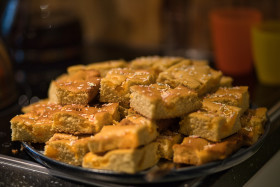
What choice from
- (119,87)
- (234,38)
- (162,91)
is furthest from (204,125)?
(234,38)

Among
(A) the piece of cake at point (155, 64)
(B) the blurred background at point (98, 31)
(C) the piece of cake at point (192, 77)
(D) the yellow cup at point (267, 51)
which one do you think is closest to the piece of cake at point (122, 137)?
(C) the piece of cake at point (192, 77)

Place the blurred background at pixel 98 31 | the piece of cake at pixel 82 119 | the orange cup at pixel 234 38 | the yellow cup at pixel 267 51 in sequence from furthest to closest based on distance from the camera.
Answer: the blurred background at pixel 98 31 < the orange cup at pixel 234 38 < the yellow cup at pixel 267 51 < the piece of cake at pixel 82 119

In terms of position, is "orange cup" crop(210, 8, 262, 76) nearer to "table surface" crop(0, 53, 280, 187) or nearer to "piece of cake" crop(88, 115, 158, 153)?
"table surface" crop(0, 53, 280, 187)

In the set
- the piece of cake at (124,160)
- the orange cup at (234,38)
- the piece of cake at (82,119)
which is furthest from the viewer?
the orange cup at (234,38)

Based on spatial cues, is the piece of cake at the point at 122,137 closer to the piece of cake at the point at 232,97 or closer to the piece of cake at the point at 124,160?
the piece of cake at the point at 124,160

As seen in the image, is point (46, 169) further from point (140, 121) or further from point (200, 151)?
point (200, 151)

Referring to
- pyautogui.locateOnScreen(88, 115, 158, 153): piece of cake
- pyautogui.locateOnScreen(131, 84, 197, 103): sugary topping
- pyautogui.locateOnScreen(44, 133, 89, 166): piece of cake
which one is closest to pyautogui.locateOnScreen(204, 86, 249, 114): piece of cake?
pyautogui.locateOnScreen(131, 84, 197, 103): sugary topping

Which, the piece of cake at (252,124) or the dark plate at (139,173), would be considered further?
the piece of cake at (252,124)

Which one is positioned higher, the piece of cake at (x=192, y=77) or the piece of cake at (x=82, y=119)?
the piece of cake at (x=192, y=77)
